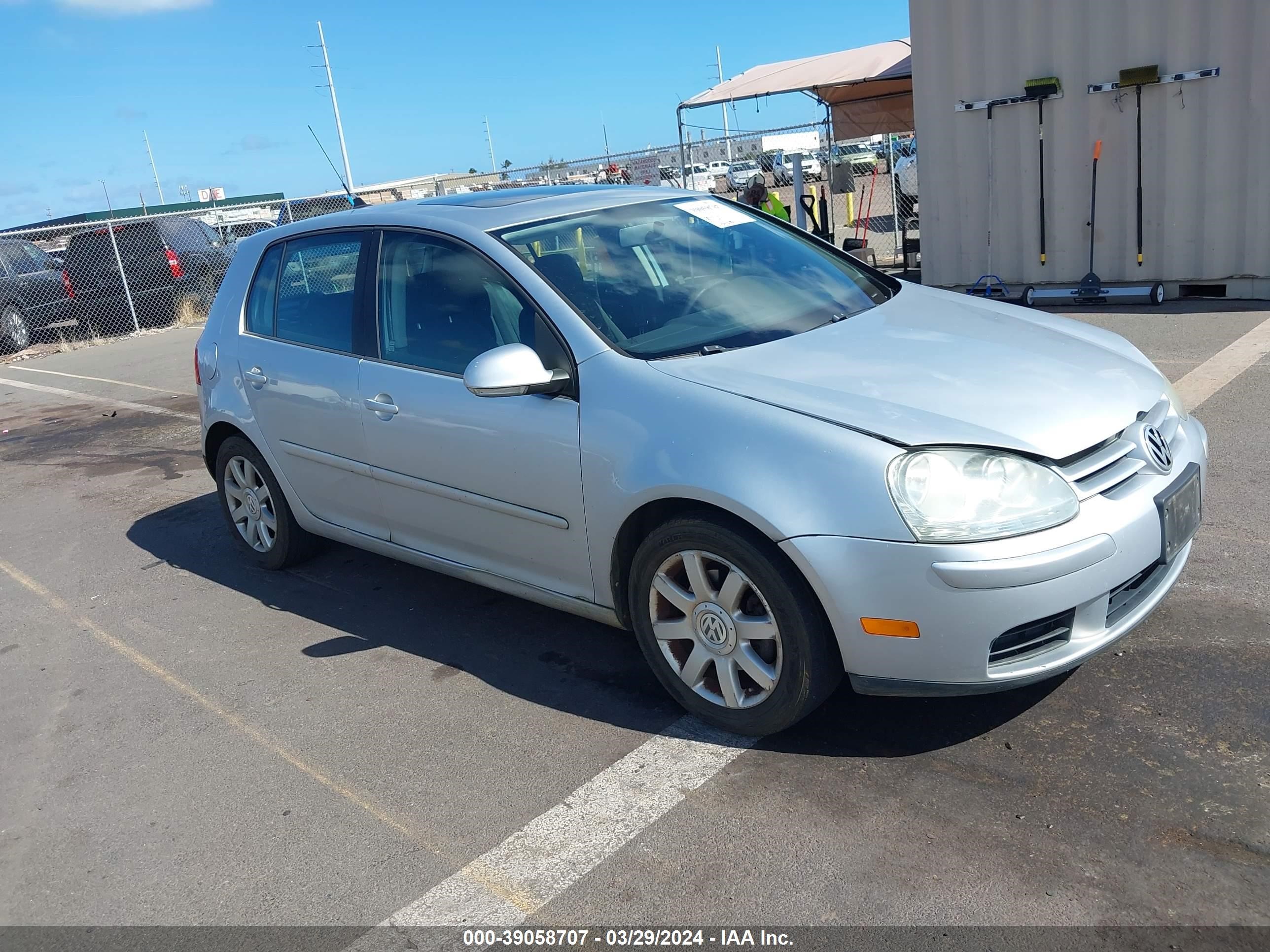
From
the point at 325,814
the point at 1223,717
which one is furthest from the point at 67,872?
the point at 1223,717

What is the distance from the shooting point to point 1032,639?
2.92 m

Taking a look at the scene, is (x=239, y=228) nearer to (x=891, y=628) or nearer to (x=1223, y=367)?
(x=1223, y=367)

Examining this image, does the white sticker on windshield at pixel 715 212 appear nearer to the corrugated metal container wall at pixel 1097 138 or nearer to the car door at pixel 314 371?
the car door at pixel 314 371

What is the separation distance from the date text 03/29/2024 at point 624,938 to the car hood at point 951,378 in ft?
4.32

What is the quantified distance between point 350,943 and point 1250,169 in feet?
31.4

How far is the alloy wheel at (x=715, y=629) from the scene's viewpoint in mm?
3191

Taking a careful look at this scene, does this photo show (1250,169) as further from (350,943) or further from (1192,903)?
(350,943)

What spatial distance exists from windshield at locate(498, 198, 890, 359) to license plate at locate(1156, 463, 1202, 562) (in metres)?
1.28

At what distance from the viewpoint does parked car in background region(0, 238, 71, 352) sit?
1612 centimetres

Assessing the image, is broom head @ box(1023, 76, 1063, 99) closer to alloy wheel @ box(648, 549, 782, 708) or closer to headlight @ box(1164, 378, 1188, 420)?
headlight @ box(1164, 378, 1188, 420)

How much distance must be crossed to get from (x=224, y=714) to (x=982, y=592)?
9.08 feet

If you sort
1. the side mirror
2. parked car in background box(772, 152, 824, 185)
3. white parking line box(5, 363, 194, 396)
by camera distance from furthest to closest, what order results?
parked car in background box(772, 152, 824, 185) < white parking line box(5, 363, 194, 396) < the side mirror

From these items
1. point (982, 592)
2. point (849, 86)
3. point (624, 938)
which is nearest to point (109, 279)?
point (849, 86)

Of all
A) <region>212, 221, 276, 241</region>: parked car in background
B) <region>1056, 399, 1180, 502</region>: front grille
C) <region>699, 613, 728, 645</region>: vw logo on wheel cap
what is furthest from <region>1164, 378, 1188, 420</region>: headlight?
<region>212, 221, 276, 241</region>: parked car in background
